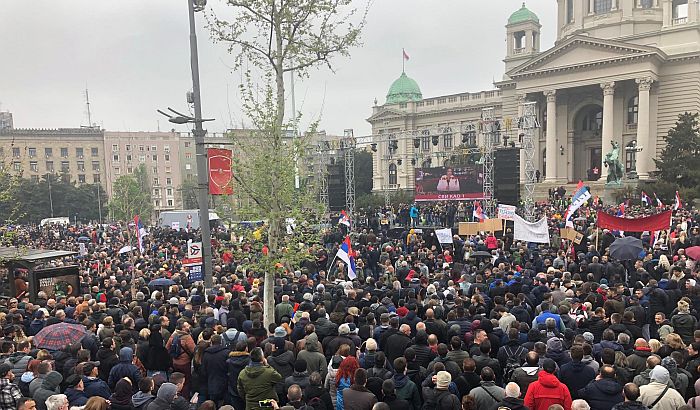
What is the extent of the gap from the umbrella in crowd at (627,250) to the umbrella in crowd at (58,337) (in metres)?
13.3

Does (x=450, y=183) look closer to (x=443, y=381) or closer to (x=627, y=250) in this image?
(x=627, y=250)

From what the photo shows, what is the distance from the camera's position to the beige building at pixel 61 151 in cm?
9088

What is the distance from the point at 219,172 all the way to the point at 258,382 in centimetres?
606

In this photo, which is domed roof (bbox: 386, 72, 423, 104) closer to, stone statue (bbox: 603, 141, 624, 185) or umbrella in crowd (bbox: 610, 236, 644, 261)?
stone statue (bbox: 603, 141, 624, 185)

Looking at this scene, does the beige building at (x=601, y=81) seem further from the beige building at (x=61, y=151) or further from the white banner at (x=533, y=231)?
the beige building at (x=61, y=151)

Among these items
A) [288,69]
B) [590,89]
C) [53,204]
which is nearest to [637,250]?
[288,69]

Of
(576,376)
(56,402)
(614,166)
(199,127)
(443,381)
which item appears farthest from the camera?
(614,166)

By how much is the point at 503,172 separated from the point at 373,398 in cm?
2352

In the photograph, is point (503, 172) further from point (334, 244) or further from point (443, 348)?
point (443, 348)

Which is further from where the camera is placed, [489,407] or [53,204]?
[53,204]

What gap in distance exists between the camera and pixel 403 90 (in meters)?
89.2

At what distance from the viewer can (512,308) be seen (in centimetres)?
974

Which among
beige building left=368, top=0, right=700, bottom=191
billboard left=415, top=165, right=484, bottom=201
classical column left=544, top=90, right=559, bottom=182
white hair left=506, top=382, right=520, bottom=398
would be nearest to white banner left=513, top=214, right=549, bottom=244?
white hair left=506, top=382, right=520, bottom=398

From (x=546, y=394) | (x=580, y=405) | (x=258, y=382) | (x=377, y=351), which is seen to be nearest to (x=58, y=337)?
(x=258, y=382)
